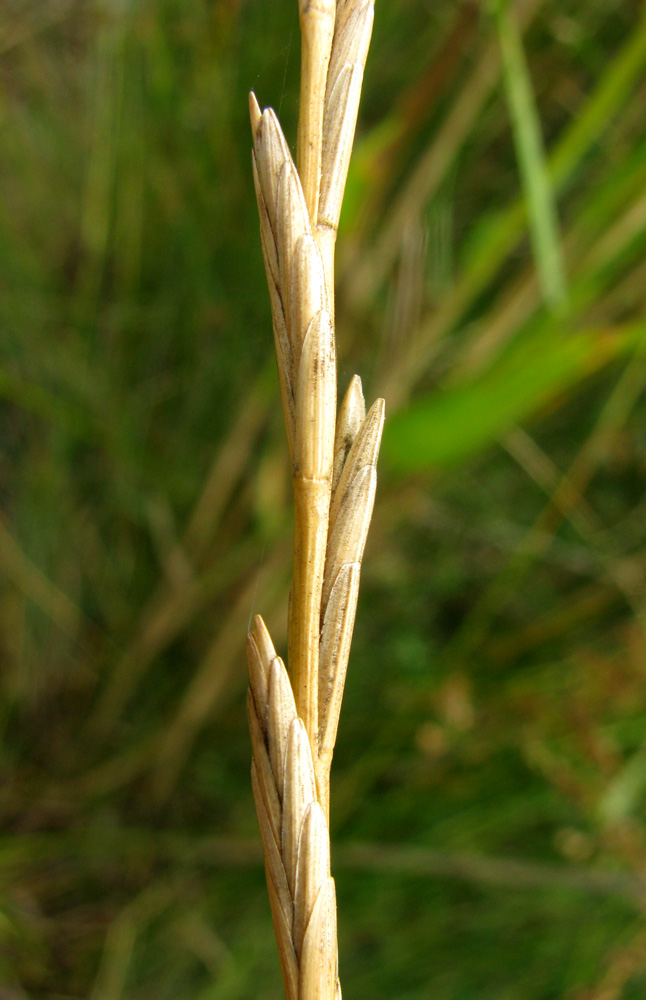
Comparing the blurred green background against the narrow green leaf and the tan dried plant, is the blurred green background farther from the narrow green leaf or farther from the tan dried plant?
the tan dried plant

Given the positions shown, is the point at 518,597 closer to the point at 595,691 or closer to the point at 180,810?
the point at 595,691

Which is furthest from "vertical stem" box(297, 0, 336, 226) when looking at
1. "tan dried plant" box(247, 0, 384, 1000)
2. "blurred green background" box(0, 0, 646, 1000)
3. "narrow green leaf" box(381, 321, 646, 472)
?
"blurred green background" box(0, 0, 646, 1000)

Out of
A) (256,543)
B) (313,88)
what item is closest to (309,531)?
(313,88)

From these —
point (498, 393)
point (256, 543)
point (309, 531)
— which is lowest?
point (309, 531)

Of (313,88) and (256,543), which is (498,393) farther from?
(256,543)

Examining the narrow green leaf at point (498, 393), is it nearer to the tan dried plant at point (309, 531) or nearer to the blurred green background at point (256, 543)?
the blurred green background at point (256, 543)

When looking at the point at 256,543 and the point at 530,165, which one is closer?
the point at 530,165

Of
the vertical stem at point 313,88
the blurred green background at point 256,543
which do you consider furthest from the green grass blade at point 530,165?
the vertical stem at point 313,88
